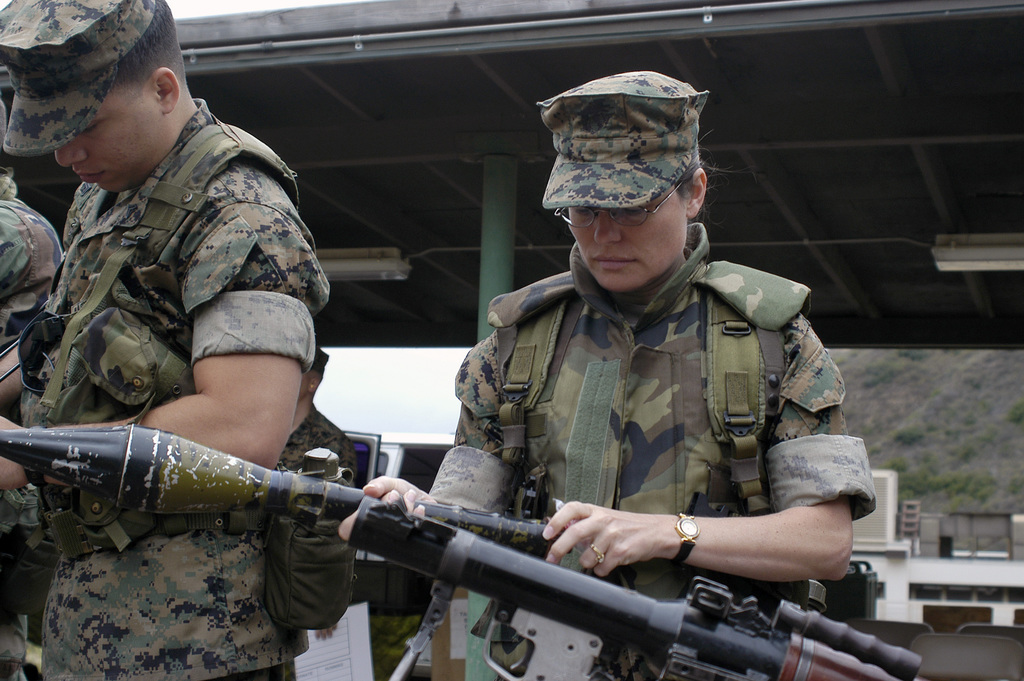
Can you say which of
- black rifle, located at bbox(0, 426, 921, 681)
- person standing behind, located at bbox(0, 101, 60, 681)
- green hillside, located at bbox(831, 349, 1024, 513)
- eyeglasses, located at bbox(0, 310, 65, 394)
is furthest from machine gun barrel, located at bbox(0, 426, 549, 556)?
green hillside, located at bbox(831, 349, 1024, 513)

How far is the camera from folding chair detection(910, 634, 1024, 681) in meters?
7.07

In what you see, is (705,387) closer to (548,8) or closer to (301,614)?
(301,614)

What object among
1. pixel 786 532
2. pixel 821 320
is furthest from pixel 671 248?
pixel 821 320

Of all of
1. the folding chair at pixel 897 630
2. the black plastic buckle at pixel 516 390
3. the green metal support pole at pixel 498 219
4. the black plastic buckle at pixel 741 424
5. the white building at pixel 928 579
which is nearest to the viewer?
the black plastic buckle at pixel 741 424

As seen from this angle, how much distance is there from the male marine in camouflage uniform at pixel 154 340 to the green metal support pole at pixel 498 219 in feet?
15.2

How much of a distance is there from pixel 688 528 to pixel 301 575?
2.80ft

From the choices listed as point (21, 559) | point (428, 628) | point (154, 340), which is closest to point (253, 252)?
point (154, 340)

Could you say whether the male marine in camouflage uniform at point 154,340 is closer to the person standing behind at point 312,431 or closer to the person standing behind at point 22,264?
the person standing behind at point 22,264

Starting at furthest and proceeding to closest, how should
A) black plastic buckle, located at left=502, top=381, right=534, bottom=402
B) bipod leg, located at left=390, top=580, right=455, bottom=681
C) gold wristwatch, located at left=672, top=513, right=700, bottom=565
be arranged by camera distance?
black plastic buckle, located at left=502, top=381, right=534, bottom=402 → gold wristwatch, located at left=672, top=513, right=700, bottom=565 → bipod leg, located at left=390, top=580, right=455, bottom=681

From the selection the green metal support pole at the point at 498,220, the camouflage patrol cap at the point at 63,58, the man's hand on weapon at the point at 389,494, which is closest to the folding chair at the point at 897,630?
the green metal support pole at the point at 498,220

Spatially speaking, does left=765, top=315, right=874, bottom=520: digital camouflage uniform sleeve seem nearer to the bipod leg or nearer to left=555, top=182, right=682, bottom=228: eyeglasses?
left=555, top=182, right=682, bottom=228: eyeglasses

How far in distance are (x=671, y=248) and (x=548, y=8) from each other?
11.2 feet

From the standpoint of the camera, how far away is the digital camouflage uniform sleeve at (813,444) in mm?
1677

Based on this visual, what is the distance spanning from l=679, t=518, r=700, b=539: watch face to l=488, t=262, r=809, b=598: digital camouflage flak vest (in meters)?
0.13
